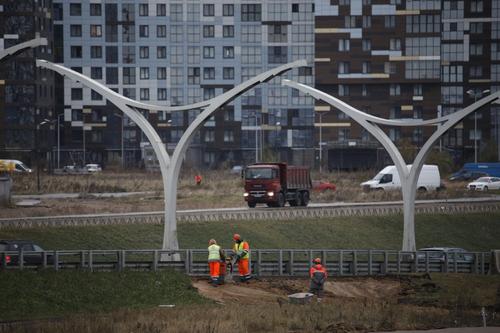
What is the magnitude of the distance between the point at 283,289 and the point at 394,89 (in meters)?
88.3

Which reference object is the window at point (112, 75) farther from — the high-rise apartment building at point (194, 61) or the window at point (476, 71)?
the window at point (476, 71)

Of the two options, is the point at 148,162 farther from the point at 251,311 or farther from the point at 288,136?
the point at 251,311

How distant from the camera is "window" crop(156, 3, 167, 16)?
13188 centimetres

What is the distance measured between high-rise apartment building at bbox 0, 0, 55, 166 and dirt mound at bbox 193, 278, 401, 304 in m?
81.7

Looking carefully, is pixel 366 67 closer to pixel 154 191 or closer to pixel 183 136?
pixel 154 191

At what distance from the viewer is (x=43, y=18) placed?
13125cm

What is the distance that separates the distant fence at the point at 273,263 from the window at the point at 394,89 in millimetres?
76399

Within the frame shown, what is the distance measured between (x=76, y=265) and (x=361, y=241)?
29760 mm

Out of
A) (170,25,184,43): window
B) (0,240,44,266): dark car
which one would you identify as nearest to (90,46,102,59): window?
(170,25,184,43): window

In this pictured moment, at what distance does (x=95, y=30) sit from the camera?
13250cm

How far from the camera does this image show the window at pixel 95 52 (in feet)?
435

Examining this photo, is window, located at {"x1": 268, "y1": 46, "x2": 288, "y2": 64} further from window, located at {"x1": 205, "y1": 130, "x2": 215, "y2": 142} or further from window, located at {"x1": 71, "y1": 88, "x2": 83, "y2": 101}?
window, located at {"x1": 71, "y1": 88, "x2": 83, "y2": 101}

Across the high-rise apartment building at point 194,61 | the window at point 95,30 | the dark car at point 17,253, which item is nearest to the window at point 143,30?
the high-rise apartment building at point 194,61

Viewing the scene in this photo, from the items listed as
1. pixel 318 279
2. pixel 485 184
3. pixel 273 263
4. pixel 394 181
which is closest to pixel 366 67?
pixel 485 184
